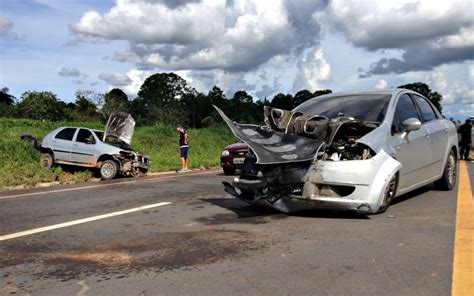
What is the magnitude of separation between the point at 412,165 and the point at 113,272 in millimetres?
4552

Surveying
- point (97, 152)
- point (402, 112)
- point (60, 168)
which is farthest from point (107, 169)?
point (402, 112)

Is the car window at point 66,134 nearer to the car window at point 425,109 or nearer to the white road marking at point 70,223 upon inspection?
the white road marking at point 70,223

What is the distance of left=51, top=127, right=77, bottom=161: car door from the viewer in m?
14.1

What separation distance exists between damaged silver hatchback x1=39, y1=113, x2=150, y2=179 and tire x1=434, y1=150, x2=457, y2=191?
28.5 feet

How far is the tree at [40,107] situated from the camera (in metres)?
60.9

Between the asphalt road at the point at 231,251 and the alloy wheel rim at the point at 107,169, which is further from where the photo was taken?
the alloy wheel rim at the point at 107,169

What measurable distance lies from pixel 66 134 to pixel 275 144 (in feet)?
32.8

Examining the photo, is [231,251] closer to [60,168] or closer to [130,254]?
[130,254]

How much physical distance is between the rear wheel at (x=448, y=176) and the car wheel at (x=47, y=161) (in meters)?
10.8

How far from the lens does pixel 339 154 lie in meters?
5.93

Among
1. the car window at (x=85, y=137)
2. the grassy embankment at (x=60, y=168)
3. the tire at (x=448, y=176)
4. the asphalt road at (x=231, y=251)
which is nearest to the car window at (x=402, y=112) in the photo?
the asphalt road at (x=231, y=251)

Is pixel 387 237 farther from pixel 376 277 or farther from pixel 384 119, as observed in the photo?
pixel 384 119

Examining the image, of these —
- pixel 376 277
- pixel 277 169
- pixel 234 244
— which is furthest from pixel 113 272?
pixel 277 169

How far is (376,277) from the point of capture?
3.75m
